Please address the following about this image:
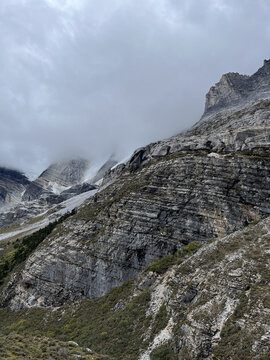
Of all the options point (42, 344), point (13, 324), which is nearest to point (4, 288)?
point (13, 324)

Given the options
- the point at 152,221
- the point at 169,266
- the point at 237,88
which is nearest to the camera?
the point at 169,266

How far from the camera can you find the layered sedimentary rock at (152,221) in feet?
126

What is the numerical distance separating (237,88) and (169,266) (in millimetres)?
156934

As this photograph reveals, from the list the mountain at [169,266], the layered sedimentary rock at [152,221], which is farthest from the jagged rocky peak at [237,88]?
the layered sedimentary rock at [152,221]

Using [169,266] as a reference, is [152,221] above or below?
above

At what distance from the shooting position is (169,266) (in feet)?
106

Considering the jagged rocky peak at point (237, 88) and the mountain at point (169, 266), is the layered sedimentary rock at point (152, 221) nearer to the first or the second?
the mountain at point (169, 266)

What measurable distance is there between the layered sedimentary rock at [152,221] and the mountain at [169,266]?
173 millimetres

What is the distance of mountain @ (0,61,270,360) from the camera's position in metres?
19.4

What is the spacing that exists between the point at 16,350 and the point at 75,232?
30.4 m

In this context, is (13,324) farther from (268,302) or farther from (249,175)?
(249,175)

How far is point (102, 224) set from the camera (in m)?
46.8

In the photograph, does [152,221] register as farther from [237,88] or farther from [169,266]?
[237,88]

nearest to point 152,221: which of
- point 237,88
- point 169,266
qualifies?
point 169,266
